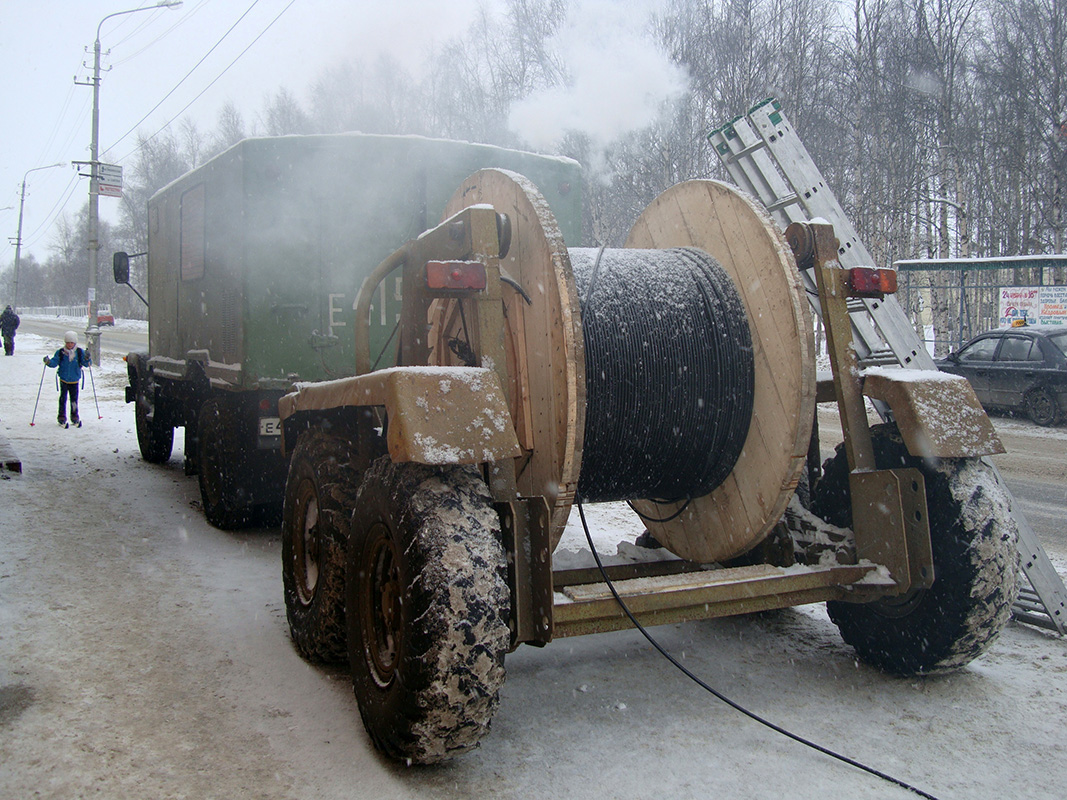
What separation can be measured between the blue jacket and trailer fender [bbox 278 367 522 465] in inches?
477

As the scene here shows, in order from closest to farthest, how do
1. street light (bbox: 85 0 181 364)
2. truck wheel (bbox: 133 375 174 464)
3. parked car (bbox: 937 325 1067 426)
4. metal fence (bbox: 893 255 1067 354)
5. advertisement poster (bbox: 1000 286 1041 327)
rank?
1. truck wheel (bbox: 133 375 174 464)
2. parked car (bbox: 937 325 1067 426)
3. metal fence (bbox: 893 255 1067 354)
4. advertisement poster (bbox: 1000 286 1041 327)
5. street light (bbox: 85 0 181 364)

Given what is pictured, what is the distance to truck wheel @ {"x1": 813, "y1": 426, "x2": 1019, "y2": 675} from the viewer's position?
3.38 m

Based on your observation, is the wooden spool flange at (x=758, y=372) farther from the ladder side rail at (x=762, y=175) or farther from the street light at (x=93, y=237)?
the street light at (x=93, y=237)

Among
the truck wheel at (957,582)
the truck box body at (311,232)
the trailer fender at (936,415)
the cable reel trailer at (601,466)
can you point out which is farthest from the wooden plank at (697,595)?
the truck box body at (311,232)

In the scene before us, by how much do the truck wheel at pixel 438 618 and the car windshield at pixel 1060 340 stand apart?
13987mm

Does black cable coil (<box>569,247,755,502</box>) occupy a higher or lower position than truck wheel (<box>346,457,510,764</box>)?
higher

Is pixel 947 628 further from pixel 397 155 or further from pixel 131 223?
pixel 131 223

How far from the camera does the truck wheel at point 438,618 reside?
105 inches

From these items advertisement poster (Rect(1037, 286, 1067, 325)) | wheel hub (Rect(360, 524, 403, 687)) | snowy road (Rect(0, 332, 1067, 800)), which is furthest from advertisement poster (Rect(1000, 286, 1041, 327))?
wheel hub (Rect(360, 524, 403, 687))

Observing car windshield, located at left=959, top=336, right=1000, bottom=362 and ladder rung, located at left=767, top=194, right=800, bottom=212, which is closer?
ladder rung, located at left=767, top=194, right=800, bottom=212

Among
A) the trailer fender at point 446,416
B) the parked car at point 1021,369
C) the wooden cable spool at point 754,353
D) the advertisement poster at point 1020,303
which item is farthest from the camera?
the advertisement poster at point 1020,303

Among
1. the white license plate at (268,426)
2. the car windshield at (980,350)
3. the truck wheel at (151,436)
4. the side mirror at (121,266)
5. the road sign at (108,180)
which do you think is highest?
the road sign at (108,180)

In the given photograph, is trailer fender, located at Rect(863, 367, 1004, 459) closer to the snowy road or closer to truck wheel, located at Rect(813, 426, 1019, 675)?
truck wheel, located at Rect(813, 426, 1019, 675)

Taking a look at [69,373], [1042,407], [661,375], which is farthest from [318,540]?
[1042,407]
